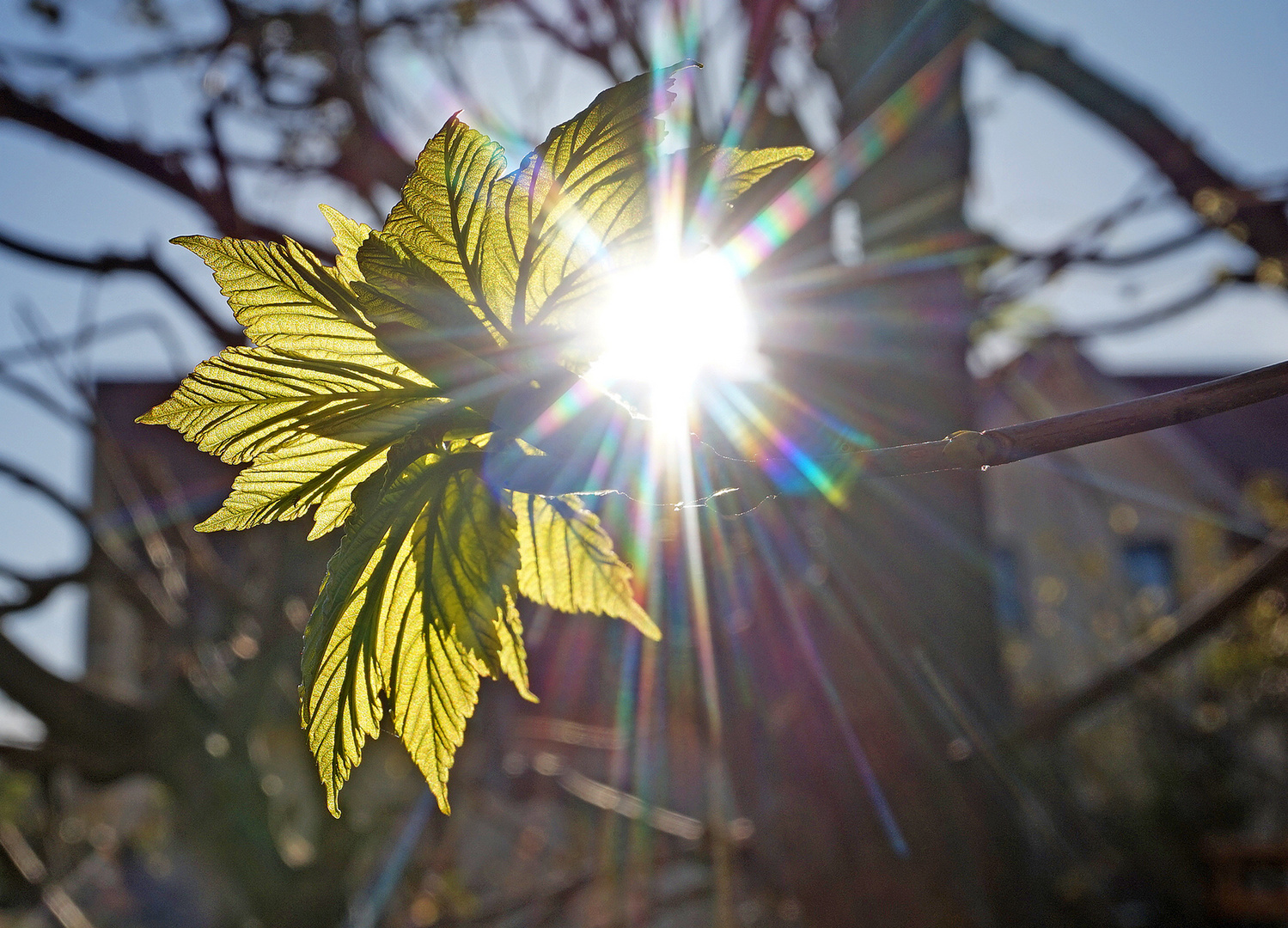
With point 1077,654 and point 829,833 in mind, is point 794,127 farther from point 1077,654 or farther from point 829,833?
point 1077,654

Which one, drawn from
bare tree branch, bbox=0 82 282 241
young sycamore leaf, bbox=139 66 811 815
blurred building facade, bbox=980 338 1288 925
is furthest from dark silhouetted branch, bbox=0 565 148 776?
blurred building facade, bbox=980 338 1288 925

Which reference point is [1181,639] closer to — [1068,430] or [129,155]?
[1068,430]

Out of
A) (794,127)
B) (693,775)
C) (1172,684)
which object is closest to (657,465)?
(794,127)

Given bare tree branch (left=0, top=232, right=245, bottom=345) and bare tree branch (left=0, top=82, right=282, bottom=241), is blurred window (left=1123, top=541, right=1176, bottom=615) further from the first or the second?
bare tree branch (left=0, top=82, right=282, bottom=241)

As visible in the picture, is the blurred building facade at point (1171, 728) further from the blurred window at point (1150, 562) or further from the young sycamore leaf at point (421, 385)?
the young sycamore leaf at point (421, 385)

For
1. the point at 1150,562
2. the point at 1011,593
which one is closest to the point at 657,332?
the point at 1011,593

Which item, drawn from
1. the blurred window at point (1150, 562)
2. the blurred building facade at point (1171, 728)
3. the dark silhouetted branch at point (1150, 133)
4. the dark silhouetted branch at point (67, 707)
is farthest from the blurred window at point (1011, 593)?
the dark silhouetted branch at point (67, 707)
